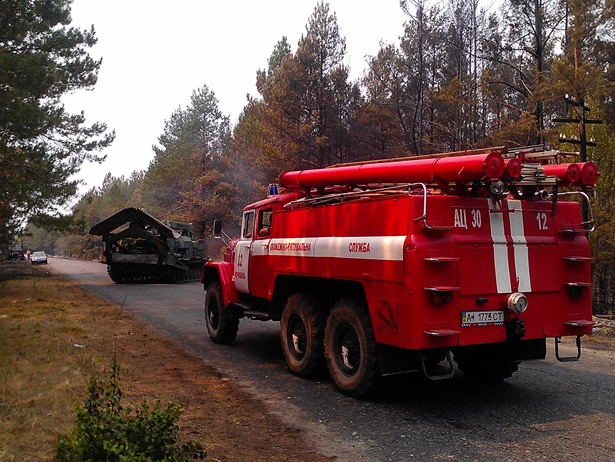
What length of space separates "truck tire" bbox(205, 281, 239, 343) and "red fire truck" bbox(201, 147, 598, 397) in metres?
2.40

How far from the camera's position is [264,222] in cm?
→ 875

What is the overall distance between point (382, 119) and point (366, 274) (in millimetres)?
25069

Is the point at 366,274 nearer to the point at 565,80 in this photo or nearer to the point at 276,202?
the point at 276,202

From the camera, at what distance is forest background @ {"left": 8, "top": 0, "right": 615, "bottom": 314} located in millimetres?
19688

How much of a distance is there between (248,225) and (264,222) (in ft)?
1.94

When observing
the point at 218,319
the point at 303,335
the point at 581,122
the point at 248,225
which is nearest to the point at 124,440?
the point at 303,335

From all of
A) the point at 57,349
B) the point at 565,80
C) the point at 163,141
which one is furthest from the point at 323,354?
the point at 163,141

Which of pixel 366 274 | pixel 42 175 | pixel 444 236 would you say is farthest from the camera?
pixel 42 175

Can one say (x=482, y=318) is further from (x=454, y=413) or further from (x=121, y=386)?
(x=121, y=386)

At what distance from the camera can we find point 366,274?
234 inches

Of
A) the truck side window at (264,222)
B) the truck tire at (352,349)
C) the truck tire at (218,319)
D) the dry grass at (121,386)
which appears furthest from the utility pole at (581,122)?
the dry grass at (121,386)

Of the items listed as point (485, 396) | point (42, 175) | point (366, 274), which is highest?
point (42, 175)

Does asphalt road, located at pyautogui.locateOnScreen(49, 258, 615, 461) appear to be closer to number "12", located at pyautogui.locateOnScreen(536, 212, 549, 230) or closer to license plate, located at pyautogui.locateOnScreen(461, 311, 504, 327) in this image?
license plate, located at pyautogui.locateOnScreen(461, 311, 504, 327)

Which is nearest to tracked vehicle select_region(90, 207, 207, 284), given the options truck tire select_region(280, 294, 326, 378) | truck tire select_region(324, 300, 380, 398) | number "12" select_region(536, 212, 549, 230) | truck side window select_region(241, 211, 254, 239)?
truck side window select_region(241, 211, 254, 239)
